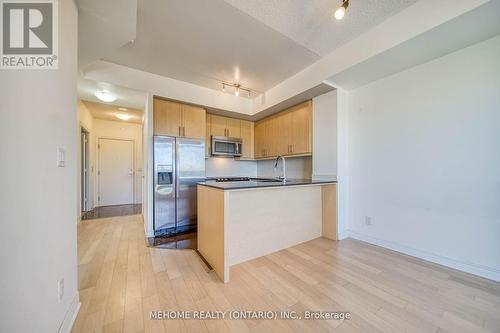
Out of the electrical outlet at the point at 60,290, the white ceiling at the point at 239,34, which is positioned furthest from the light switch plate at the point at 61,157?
the white ceiling at the point at 239,34

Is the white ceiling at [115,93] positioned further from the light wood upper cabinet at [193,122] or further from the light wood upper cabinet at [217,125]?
the light wood upper cabinet at [217,125]

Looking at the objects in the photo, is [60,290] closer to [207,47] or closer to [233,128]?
[207,47]

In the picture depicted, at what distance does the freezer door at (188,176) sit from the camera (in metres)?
3.29

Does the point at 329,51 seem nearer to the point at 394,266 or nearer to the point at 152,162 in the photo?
the point at 394,266

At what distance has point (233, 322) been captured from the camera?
1.30 meters

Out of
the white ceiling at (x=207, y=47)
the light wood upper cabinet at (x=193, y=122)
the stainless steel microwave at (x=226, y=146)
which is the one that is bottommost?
the stainless steel microwave at (x=226, y=146)

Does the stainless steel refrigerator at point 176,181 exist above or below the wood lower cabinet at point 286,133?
below

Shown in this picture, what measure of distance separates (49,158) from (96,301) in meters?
1.25

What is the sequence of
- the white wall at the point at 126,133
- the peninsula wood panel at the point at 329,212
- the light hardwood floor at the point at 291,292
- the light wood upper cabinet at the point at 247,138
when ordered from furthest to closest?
the white wall at the point at 126,133 → the light wood upper cabinet at the point at 247,138 → the peninsula wood panel at the point at 329,212 → the light hardwood floor at the point at 291,292

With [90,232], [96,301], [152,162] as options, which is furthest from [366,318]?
[90,232]

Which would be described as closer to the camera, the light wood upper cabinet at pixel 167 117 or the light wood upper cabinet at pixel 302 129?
the light wood upper cabinet at pixel 167 117

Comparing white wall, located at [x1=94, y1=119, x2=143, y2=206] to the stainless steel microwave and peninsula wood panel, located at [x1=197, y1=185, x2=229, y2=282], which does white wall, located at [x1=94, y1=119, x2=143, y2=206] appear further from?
peninsula wood panel, located at [x1=197, y1=185, x2=229, y2=282]

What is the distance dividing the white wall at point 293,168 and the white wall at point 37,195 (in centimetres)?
343

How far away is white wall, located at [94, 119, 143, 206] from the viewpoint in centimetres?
515
